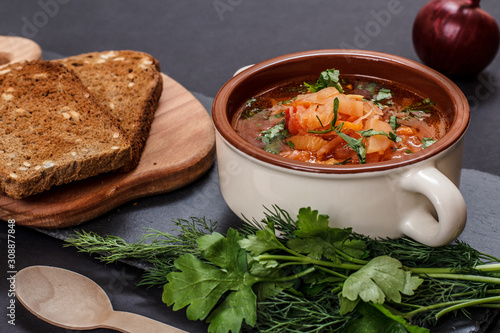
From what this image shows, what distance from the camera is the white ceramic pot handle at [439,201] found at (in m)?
1.73

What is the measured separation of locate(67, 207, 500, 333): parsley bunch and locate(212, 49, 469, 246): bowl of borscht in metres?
0.09

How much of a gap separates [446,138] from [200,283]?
0.88 metres

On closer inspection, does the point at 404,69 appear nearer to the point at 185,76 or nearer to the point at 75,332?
the point at 75,332

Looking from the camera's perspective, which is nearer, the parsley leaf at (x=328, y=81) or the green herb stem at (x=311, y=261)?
the green herb stem at (x=311, y=261)

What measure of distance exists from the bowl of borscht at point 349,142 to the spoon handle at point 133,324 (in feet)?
1.55

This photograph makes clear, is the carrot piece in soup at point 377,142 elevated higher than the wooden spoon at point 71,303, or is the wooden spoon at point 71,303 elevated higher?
the carrot piece in soup at point 377,142

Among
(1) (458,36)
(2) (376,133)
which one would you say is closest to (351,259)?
(2) (376,133)

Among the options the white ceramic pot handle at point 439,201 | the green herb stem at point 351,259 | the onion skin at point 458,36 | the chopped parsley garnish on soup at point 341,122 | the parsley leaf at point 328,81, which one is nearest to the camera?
the white ceramic pot handle at point 439,201

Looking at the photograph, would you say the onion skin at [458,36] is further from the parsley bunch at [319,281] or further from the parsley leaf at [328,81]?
the parsley bunch at [319,281]

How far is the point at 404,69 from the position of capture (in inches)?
89.0

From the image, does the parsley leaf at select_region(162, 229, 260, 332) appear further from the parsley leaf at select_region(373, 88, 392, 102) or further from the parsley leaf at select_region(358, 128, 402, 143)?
the parsley leaf at select_region(373, 88, 392, 102)

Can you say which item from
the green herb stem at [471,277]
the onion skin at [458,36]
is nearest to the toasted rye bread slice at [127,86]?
the green herb stem at [471,277]

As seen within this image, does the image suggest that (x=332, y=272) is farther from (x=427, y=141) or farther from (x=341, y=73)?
(x=341, y=73)

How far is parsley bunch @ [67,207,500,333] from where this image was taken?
1.73 m
